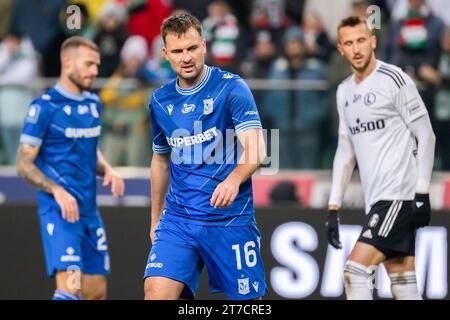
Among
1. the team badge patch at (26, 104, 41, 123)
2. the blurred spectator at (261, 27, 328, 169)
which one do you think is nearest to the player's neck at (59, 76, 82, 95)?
the team badge patch at (26, 104, 41, 123)

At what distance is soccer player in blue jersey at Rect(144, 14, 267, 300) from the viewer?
24.8 feet

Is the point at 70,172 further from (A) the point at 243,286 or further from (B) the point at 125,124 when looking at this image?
(B) the point at 125,124

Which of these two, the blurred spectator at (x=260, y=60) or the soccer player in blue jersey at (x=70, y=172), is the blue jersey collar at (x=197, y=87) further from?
the blurred spectator at (x=260, y=60)

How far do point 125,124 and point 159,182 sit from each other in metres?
5.28

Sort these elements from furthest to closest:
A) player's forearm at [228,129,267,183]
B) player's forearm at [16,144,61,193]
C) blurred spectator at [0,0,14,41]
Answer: blurred spectator at [0,0,14,41] → player's forearm at [16,144,61,193] → player's forearm at [228,129,267,183]

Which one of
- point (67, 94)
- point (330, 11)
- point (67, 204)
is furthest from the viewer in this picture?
point (330, 11)

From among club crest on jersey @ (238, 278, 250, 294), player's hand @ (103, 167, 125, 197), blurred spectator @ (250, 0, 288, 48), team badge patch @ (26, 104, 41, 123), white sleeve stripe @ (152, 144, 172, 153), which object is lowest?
club crest on jersey @ (238, 278, 250, 294)

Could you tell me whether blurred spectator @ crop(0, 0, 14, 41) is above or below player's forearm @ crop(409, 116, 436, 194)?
above

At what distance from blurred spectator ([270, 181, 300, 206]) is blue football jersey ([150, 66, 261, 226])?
202 inches

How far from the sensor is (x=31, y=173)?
962cm

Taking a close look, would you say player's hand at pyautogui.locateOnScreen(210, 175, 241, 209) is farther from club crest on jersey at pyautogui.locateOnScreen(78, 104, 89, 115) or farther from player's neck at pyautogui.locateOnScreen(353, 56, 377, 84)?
club crest on jersey at pyautogui.locateOnScreen(78, 104, 89, 115)

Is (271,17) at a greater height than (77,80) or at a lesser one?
greater

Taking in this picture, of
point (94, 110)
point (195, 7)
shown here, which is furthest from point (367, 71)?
point (195, 7)

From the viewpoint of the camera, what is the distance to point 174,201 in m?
7.84
